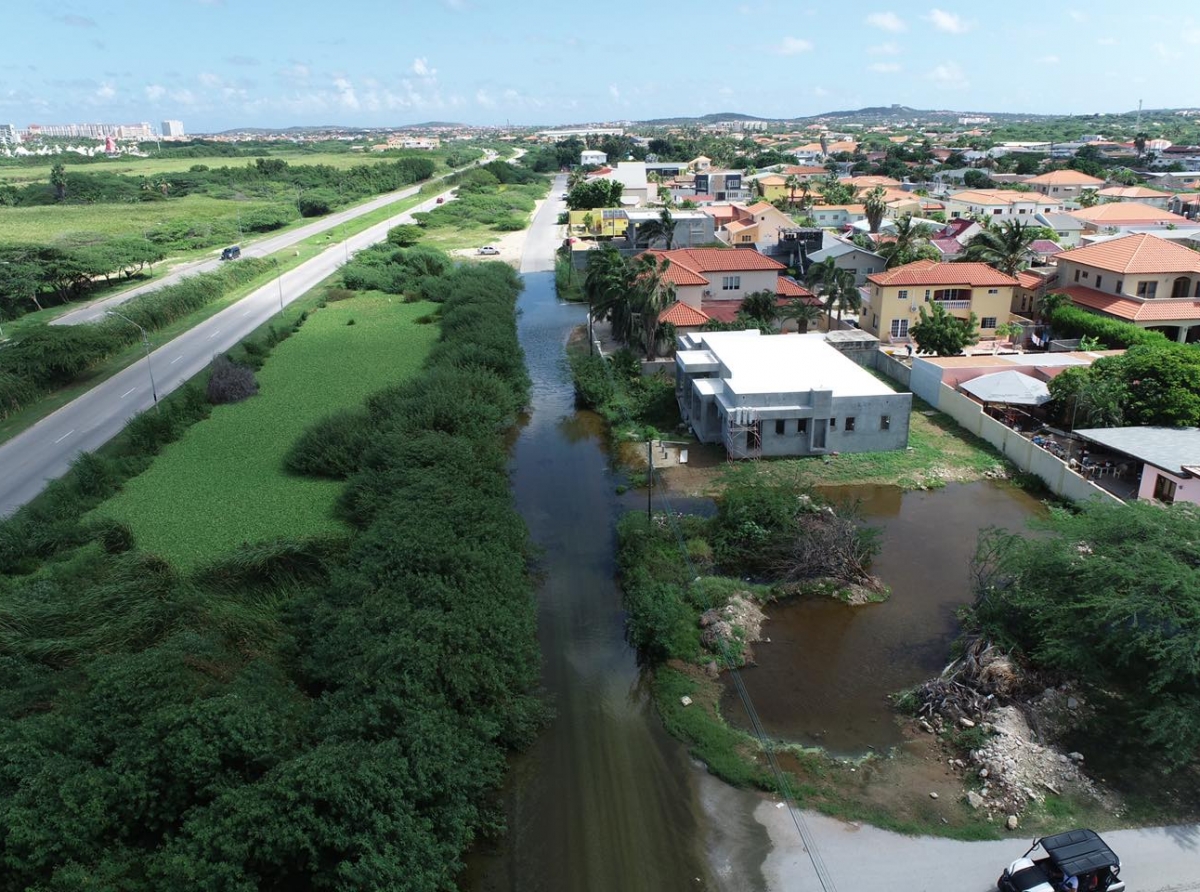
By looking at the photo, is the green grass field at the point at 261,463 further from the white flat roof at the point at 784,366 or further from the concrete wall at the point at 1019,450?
the concrete wall at the point at 1019,450

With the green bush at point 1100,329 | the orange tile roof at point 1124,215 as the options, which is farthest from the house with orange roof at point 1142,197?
the green bush at point 1100,329

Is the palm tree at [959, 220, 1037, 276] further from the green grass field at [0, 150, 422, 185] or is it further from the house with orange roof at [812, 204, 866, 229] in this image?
the green grass field at [0, 150, 422, 185]

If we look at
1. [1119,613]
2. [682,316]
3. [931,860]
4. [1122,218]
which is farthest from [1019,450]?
[1122,218]

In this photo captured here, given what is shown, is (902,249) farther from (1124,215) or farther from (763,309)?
(1124,215)

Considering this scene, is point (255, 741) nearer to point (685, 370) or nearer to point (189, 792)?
point (189, 792)

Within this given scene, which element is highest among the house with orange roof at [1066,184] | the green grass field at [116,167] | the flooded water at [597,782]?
the green grass field at [116,167]

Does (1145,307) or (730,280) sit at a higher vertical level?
(730,280)

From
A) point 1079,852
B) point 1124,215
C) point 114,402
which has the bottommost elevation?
point 1079,852
